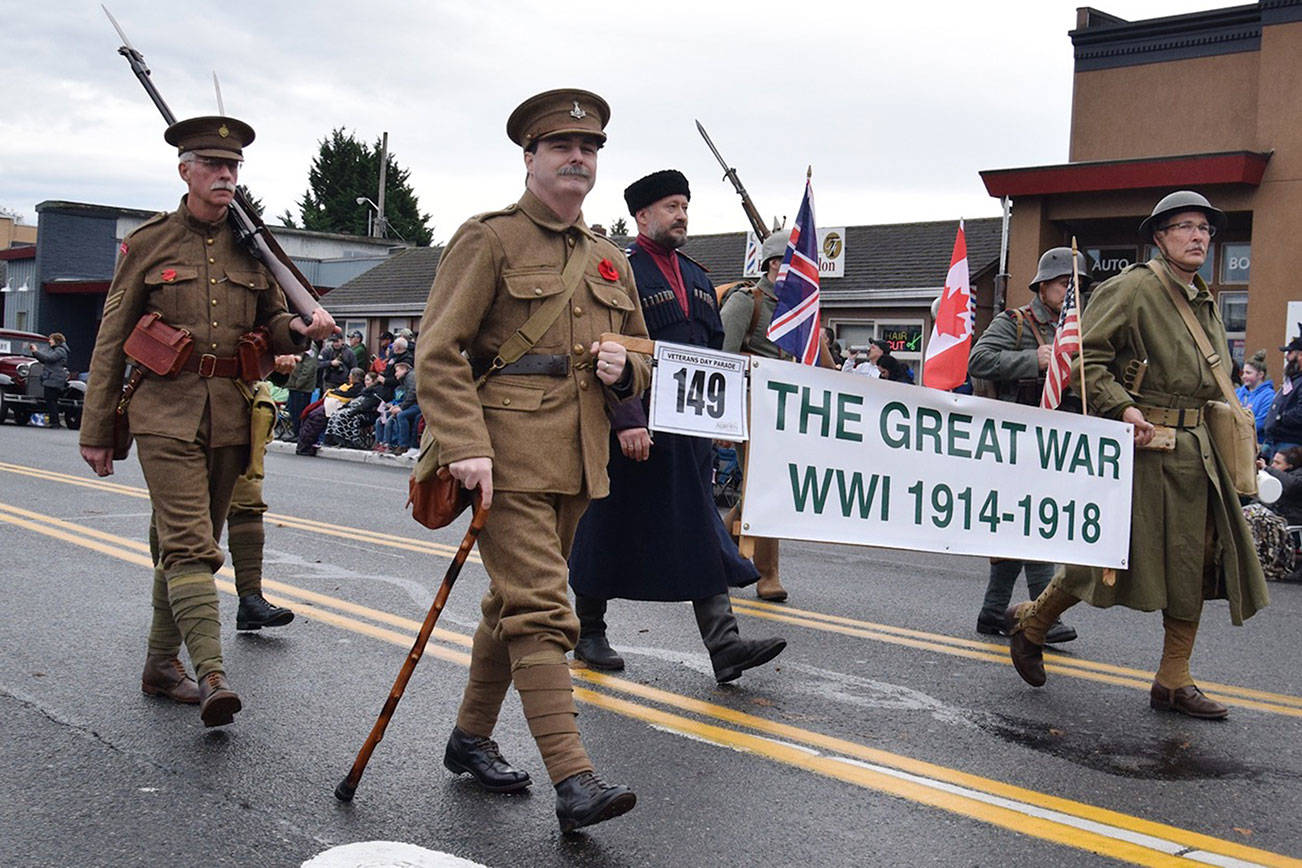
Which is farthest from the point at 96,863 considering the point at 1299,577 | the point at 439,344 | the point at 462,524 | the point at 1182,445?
the point at 1299,577

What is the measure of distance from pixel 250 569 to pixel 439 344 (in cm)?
319

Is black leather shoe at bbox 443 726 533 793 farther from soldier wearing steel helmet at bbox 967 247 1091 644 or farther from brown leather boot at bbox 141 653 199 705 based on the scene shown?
soldier wearing steel helmet at bbox 967 247 1091 644

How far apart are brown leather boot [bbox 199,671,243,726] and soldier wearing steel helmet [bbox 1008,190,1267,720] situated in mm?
3231

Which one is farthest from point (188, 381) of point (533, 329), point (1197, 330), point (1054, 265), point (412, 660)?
point (1054, 265)

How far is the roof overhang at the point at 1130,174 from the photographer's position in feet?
65.0

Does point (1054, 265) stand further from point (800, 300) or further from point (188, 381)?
point (188, 381)

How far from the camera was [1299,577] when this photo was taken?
1099cm

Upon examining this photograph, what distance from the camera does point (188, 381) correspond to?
5.23 metres

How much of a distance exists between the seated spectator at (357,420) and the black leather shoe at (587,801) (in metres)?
18.6

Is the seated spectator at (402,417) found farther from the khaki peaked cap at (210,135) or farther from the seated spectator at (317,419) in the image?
the khaki peaked cap at (210,135)

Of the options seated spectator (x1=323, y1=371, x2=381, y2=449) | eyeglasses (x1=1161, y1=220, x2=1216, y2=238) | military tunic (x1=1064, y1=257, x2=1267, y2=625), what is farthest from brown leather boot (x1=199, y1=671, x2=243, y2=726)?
seated spectator (x1=323, y1=371, x2=381, y2=449)

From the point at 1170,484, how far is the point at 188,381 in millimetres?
3928

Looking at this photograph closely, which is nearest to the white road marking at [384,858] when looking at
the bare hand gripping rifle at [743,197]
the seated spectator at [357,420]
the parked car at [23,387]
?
the bare hand gripping rifle at [743,197]

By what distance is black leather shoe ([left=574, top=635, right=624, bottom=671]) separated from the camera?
6.12 meters
